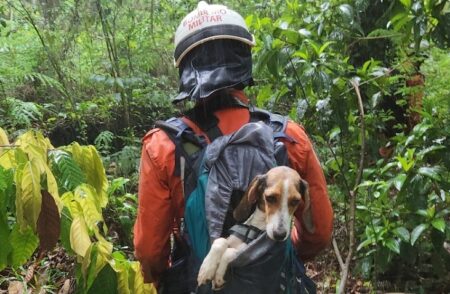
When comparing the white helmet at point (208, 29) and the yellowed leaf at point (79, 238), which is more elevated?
the white helmet at point (208, 29)

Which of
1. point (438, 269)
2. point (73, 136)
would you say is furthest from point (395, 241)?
point (73, 136)

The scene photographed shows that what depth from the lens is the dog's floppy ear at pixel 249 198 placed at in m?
1.69

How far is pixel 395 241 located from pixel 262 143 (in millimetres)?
2051

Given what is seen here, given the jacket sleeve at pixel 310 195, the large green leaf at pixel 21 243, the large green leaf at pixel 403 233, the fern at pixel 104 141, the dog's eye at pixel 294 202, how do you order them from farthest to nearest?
the fern at pixel 104 141, the large green leaf at pixel 403 233, the jacket sleeve at pixel 310 195, the large green leaf at pixel 21 243, the dog's eye at pixel 294 202

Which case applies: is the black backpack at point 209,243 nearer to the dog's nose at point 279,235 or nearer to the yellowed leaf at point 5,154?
the dog's nose at point 279,235

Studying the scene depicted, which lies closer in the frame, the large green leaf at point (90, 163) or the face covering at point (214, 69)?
the face covering at point (214, 69)

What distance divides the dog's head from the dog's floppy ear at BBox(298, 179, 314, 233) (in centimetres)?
3

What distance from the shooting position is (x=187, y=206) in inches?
71.9

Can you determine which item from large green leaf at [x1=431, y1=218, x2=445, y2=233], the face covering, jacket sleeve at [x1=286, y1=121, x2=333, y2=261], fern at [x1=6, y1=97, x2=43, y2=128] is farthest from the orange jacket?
fern at [x1=6, y1=97, x2=43, y2=128]

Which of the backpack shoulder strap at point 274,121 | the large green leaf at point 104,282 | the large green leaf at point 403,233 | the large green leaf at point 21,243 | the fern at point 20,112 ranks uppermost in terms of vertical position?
the fern at point 20,112

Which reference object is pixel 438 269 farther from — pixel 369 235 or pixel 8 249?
pixel 8 249

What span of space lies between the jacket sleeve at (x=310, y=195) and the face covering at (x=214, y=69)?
0.27m

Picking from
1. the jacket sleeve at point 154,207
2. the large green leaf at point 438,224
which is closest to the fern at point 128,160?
the large green leaf at point 438,224

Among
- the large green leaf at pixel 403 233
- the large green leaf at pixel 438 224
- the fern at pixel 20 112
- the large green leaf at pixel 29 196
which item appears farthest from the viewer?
the fern at pixel 20 112
